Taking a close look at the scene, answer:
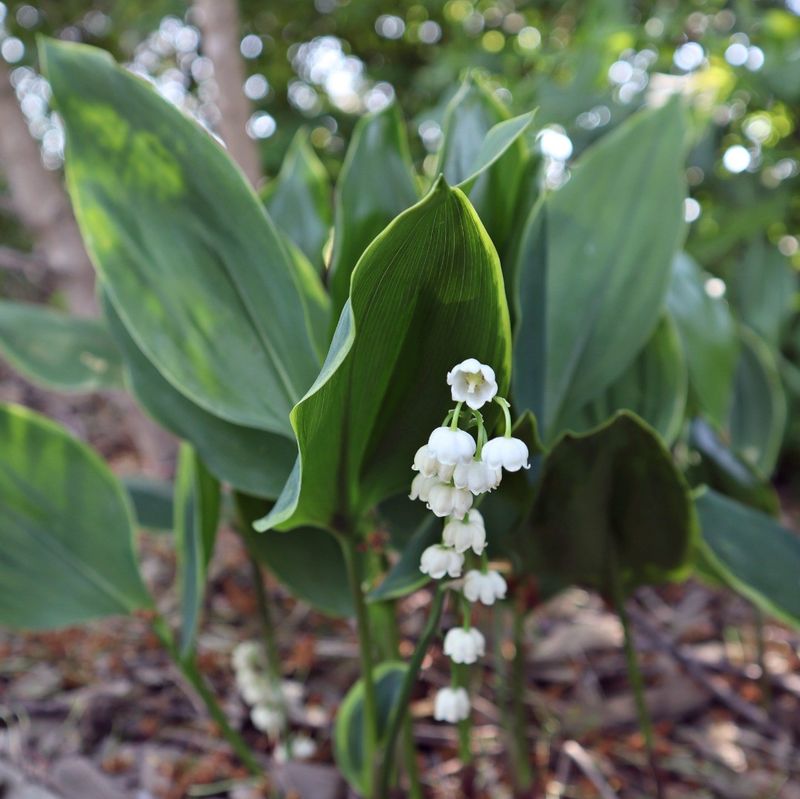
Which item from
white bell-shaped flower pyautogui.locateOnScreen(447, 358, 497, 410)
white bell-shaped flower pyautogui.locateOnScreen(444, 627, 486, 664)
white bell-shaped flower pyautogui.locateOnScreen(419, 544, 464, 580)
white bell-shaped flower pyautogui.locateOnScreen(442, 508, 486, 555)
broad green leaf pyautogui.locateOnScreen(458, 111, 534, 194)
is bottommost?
white bell-shaped flower pyautogui.locateOnScreen(444, 627, 486, 664)

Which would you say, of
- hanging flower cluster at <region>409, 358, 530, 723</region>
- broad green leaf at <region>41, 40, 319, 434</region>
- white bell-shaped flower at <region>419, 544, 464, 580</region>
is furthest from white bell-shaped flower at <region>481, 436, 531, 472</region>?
broad green leaf at <region>41, 40, 319, 434</region>

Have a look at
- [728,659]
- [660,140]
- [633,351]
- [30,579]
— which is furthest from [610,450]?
[728,659]

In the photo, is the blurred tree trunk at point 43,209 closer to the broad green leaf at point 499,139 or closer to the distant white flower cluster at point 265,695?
the distant white flower cluster at point 265,695

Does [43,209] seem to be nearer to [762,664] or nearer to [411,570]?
[411,570]

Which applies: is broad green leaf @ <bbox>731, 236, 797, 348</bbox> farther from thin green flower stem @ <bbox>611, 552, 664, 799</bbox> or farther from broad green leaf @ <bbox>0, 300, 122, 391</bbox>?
broad green leaf @ <bbox>0, 300, 122, 391</bbox>

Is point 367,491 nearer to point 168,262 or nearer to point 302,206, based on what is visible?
point 168,262

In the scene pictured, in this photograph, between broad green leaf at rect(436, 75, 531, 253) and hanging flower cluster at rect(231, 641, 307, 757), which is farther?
hanging flower cluster at rect(231, 641, 307, 757)
